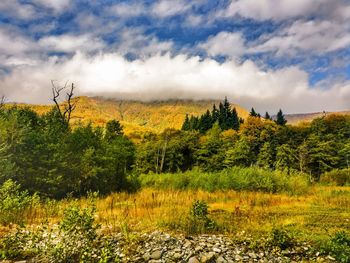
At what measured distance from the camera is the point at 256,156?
2835 inches

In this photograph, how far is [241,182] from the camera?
26.6 meters

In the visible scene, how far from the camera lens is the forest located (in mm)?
21078

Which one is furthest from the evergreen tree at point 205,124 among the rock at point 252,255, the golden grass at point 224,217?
the rock at point 252,255

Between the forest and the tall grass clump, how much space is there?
294 centimetres

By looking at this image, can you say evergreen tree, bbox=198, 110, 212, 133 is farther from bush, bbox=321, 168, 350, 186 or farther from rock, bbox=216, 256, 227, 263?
rock, bbox=216, 256, 227, 263

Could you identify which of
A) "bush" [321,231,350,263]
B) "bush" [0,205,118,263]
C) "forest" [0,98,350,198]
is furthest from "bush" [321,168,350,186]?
"bush" [0,205,118,263]

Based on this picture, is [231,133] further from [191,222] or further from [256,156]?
[191,222]

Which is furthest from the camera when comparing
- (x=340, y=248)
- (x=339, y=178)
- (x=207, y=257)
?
(x=339, y=178)

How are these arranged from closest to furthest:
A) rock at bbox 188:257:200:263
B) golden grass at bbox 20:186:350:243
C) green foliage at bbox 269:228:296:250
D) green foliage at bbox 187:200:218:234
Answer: rock at bbox 188:257:200:263
green foliage at bbox 269:228:296:250
green foliage at bbox 187:200:218:234
golden grass at bbox 20:186:350:243

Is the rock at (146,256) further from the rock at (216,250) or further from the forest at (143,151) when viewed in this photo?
the forest at (143,151)

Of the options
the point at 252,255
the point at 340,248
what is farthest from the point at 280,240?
the point at 340,248

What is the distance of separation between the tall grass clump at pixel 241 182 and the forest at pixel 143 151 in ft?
9.64

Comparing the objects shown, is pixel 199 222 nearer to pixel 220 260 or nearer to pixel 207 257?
pixel 207 257

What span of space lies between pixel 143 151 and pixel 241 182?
164 feet
